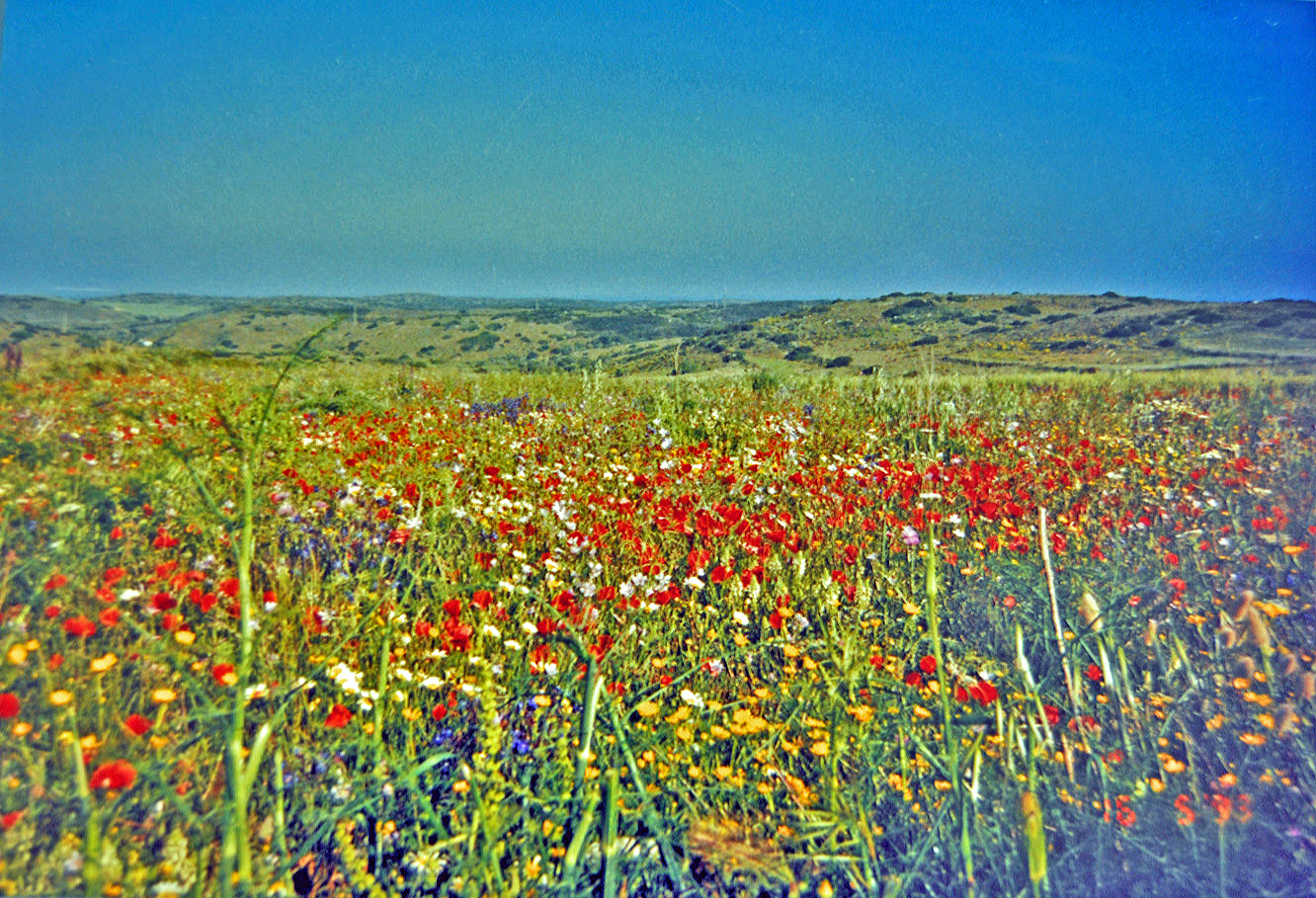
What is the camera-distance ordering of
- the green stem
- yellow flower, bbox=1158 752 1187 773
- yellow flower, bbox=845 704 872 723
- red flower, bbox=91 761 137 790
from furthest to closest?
yellow flower, bbox=845 704 872 723, yellow flower, bbox=1158 752 1187 773, the green stem, red flower, bbox=91 761 137 790

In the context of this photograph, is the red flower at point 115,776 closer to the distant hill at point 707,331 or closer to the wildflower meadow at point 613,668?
the wildflower meadow at point 613,668

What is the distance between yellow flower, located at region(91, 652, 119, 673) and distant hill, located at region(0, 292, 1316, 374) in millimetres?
929

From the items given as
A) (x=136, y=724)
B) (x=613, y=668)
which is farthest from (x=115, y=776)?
(x=613, y=668)

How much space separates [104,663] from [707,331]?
5752 mm

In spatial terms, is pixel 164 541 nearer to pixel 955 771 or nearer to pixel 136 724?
pixel 136 724

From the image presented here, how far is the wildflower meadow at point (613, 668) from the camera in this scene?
147 cm

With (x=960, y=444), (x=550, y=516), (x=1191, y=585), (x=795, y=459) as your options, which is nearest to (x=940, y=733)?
(x=1191, y=585)

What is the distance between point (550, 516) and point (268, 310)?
1361mm

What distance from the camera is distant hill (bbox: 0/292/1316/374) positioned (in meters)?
2.57

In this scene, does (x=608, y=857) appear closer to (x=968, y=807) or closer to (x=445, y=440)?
(x=968, y=807)

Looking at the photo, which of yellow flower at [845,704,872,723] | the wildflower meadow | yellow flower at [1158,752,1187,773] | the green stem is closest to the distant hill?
the wildflower meadow

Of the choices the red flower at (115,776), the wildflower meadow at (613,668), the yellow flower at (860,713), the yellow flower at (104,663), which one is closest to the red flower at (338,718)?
the wildflower meadow at (613,668)

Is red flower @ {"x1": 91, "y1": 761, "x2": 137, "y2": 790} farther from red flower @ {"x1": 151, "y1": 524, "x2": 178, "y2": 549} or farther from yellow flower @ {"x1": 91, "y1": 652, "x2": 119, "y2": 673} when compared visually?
red flower @ {"x1": 151, "y1": 524, "x2": 178, "y2": 549}

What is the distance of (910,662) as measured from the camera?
2.09m
